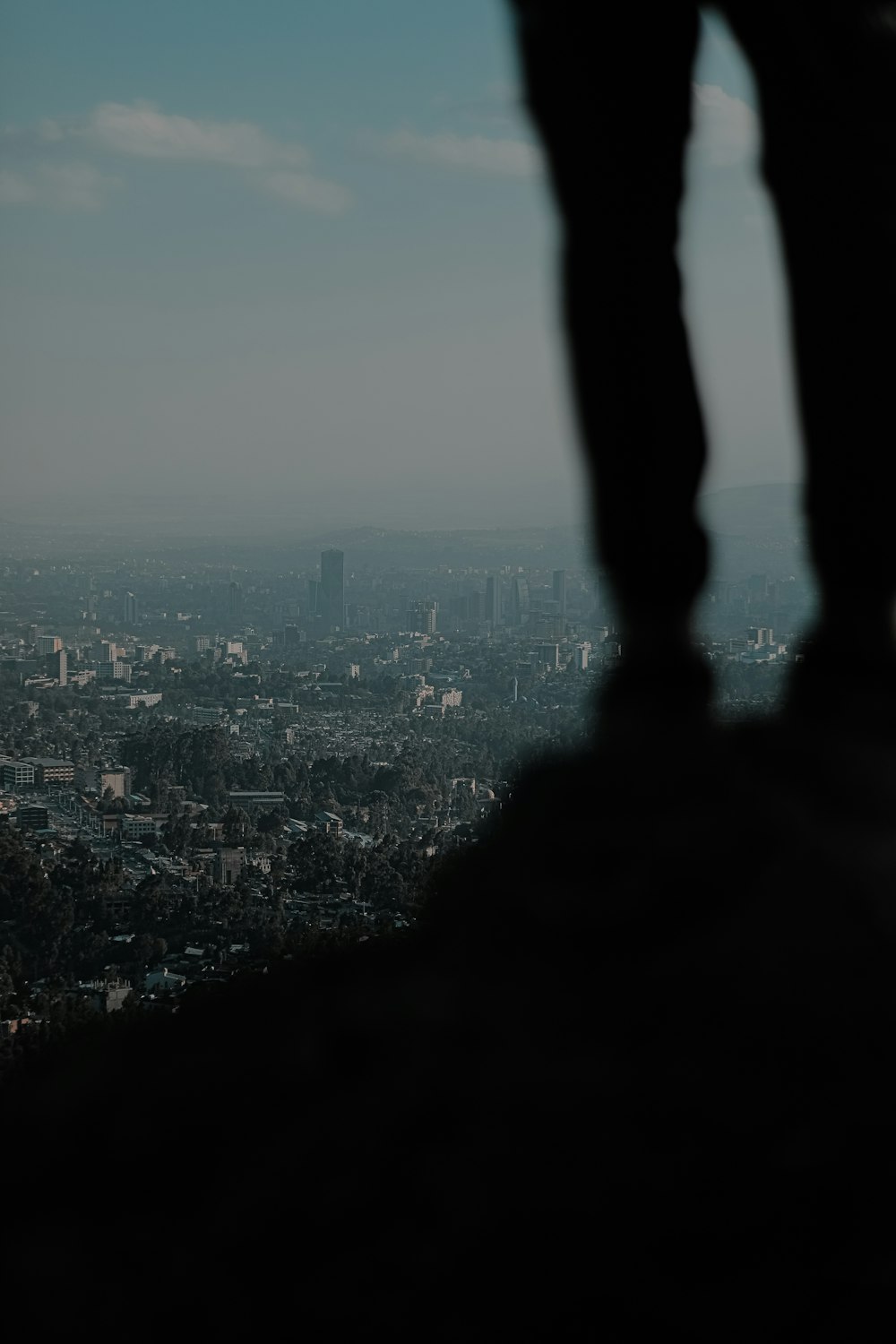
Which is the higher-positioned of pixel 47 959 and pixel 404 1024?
pixel 404 1024

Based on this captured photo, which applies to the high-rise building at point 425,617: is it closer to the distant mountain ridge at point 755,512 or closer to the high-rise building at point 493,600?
the high-rise building at point 493,600

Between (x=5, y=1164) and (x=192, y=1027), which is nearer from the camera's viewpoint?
(x=5, y=1164)

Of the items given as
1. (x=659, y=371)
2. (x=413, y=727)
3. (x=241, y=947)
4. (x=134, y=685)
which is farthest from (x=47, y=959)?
(x=134, y=685)

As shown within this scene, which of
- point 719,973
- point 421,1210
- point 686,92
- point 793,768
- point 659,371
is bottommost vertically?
point 421,1210

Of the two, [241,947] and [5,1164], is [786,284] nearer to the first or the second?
[5,1164]

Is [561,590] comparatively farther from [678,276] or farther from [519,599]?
[678,276]

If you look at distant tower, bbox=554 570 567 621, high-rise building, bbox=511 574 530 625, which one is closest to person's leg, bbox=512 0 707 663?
distant tower, bbox=554 570 567 621

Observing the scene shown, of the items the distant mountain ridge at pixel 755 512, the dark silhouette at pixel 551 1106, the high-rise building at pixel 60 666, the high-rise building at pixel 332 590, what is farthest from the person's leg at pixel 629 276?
the high-rise building at pixel 332 590

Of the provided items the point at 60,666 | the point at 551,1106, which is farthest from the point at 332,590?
the point at 551,1106
